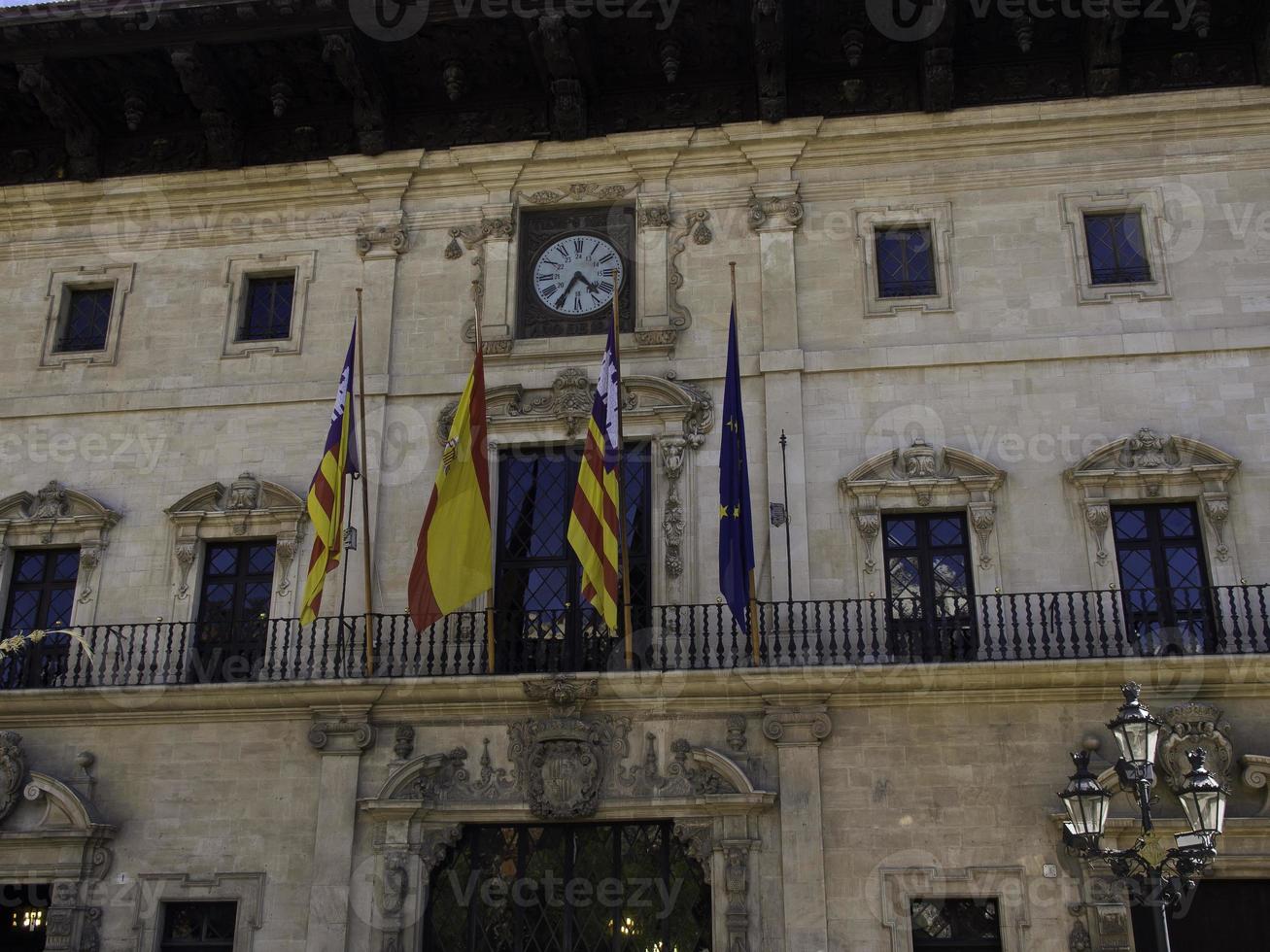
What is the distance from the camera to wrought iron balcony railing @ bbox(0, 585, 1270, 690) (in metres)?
13.9

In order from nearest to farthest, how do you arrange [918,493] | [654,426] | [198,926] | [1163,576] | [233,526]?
[198,926], [1163,576], [918,493], [654,426], [233,526]

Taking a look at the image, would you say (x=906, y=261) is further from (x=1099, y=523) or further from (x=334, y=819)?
(x=334, y=819)

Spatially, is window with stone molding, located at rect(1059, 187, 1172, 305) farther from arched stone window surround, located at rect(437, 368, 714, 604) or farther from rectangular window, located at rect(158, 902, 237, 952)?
rectangular window, located at rect(158, 902, 237, 952)

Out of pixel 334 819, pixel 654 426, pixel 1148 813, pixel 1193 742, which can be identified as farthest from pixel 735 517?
pixel 1148 813

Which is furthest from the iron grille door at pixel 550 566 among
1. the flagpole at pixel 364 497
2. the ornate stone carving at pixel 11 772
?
the ornate stone carving at pixel 11 772

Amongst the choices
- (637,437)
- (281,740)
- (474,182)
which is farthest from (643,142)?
(281,740)

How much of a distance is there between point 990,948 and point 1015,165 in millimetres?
8640

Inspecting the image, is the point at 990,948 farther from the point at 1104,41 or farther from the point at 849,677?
the point at 1104,41

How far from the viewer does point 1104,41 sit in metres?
15.8

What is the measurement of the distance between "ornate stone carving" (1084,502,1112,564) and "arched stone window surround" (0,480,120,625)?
1071 cm

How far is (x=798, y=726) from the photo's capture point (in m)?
13.7

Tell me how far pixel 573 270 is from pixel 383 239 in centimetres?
238

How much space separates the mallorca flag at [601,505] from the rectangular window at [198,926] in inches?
194

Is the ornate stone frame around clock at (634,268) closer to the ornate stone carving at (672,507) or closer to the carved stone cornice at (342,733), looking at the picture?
the ornate stone carving at (672,507)
